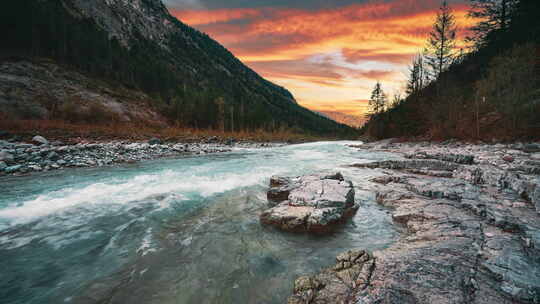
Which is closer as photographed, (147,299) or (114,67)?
(147,299)

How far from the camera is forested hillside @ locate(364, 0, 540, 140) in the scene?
1359 cm

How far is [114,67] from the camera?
57.9 metres

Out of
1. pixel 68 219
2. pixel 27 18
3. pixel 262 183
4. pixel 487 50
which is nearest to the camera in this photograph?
pixel 68 219

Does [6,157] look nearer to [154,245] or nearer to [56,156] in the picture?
[56,156]

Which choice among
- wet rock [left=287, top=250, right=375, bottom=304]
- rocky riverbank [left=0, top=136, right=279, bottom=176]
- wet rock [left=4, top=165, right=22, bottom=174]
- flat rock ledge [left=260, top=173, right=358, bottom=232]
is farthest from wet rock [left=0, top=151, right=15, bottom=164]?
wet rock [left=287, top=250, right=375, bottom=304]

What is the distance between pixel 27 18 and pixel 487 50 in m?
80.8

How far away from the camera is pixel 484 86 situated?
55.8 ft

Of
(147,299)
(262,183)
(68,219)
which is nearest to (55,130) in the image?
(68,219)

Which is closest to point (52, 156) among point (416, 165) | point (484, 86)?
point (416, 165)

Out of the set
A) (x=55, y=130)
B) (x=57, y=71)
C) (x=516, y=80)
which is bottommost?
(x=55, y=130)

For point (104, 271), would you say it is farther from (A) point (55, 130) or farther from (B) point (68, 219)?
(A) point (55, 130)

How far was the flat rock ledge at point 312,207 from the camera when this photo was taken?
4266 millimetres

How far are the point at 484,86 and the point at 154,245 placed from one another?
24759mm

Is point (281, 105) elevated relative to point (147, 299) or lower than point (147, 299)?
elevated
